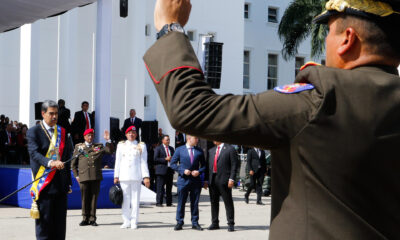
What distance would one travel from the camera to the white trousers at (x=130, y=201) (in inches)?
484

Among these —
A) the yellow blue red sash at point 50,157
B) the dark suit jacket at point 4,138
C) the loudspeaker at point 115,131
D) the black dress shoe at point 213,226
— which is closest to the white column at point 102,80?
the black dress shoe at point 213,226

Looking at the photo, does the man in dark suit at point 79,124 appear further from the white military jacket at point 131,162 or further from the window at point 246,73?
the window at point 246,73

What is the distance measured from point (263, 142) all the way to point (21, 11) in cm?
1098

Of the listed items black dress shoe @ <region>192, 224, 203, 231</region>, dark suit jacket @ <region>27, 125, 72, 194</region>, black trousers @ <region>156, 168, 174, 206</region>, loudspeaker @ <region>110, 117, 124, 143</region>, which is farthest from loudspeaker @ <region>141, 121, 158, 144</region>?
dark suit jacket @ <region>27, 125, 72, 194</region>

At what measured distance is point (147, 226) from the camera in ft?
41.6

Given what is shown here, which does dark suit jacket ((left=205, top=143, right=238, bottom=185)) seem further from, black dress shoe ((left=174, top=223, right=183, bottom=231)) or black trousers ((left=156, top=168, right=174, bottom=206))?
black trousers ((left=156, top=168, right=174, bottom=206))

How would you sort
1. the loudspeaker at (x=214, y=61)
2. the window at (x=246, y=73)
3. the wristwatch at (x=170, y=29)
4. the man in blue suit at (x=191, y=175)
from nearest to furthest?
the wristwatch at (x=170, y=29), the man in blue suit at (x=191, y=175), the loudspeaker at (x=214, y=61), the window at (x=246, y=73)

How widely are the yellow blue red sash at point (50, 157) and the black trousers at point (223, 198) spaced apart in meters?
5.14

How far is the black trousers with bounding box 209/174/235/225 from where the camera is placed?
12.4 meters

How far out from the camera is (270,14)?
39281 mm

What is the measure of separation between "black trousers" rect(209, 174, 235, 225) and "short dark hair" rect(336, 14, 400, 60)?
10.7 metres

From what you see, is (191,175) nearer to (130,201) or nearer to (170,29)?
(130,201)

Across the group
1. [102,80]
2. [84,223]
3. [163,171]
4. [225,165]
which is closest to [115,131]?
[163,171]

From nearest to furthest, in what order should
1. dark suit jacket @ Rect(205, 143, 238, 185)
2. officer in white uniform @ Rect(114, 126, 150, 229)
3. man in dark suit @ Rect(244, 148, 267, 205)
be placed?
officer in white uniform @ Rect(114, 126, 150, 229) < dark suit jacket @ Rect(205, 143, 238, 185) < man in dark suit @ Rect(244, 148, 267, 205)
